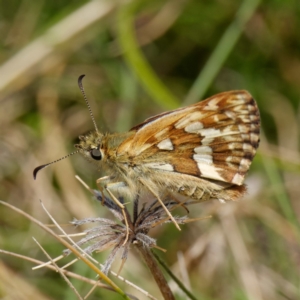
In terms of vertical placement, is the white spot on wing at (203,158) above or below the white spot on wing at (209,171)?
above

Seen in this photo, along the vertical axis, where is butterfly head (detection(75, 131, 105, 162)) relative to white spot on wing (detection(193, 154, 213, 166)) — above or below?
above

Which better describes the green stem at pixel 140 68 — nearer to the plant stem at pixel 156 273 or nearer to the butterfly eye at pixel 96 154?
the butterfly eye at pixel 96 154

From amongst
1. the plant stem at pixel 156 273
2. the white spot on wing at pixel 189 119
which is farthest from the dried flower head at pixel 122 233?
the white spot on wing at pixel 189 119

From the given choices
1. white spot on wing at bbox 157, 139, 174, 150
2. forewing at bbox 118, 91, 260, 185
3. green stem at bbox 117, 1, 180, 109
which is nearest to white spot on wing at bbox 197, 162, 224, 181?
forewing at bbox 118, 91, 260, 185

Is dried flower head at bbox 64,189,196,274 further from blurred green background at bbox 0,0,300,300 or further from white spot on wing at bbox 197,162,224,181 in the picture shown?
blurred green background at bbox 0,0,300,300

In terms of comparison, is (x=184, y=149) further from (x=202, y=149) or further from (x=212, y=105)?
(x=212, y=105)

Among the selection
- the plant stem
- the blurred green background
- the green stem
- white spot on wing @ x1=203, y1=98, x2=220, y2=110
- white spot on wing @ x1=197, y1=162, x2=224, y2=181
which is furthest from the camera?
the green stem

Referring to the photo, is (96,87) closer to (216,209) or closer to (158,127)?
(216,209)

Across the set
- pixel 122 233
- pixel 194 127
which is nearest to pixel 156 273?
pixel 122 233
